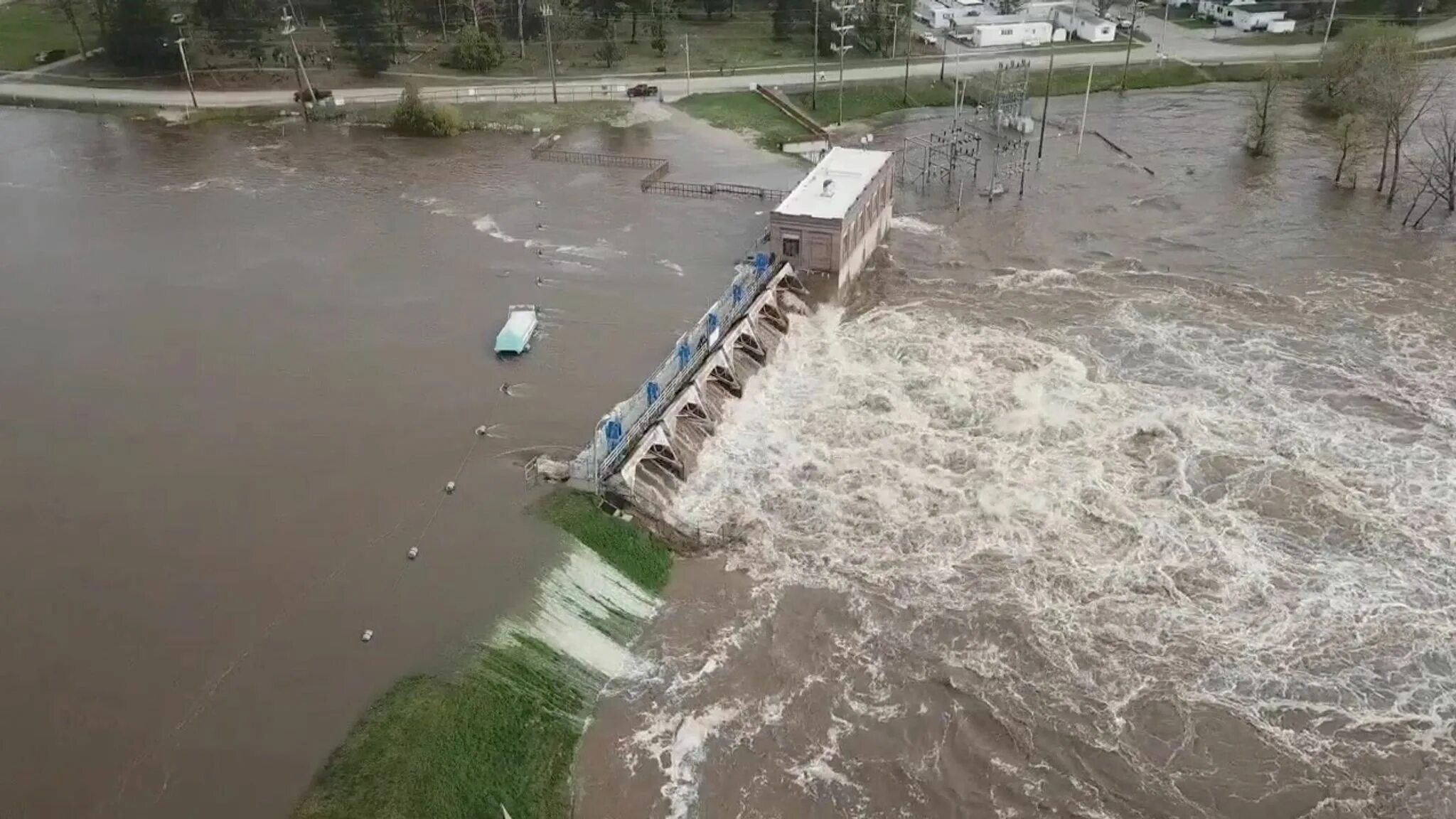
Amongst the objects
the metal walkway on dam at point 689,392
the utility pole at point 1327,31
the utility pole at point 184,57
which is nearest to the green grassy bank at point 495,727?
the metal walkway on dam at point 689,392

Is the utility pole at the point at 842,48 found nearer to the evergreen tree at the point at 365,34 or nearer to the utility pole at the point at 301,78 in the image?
the evergreen tree at the point at 365,34

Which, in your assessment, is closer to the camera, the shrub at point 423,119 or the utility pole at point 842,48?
the shrub at point 423,119

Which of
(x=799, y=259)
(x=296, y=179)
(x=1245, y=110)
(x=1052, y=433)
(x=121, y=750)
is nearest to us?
(x=121, y=750)

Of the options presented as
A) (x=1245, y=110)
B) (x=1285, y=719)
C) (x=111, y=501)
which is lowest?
(x=1285, y=719)

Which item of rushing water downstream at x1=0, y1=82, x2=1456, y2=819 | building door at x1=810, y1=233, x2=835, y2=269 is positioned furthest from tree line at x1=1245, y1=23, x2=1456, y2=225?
building door at x1=810, y1=233, x2=835, y2=269

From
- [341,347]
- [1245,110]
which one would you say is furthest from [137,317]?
[1245,110]

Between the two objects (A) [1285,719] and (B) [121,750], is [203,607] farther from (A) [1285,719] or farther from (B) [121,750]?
(A) [1285,719]
